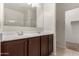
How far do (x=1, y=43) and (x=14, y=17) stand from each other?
863 millimetres

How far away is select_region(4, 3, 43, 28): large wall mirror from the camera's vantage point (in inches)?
70.6

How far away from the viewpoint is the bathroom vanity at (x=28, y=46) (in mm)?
1180

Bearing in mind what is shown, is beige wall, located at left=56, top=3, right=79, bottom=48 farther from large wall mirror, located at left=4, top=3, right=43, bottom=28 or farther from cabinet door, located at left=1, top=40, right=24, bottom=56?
cabinet door, located at left=1, top=40, right=24, bottom=56

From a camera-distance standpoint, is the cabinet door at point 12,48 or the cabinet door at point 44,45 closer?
the cabinet door at point 12,48

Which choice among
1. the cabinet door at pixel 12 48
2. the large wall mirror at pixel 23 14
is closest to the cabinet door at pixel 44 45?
the large wall mirror at pixel 23 14

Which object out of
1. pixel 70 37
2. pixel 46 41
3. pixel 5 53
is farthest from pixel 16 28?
pixel 70 37

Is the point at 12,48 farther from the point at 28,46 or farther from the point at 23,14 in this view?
the point at 23,14

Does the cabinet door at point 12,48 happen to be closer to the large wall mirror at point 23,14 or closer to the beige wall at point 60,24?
the large wall mirror at point 23,14

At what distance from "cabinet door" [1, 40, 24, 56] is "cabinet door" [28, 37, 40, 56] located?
0.22m

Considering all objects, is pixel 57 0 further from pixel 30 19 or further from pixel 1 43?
pixel 30 19

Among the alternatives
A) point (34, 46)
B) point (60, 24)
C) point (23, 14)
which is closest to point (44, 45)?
point (34, 46)

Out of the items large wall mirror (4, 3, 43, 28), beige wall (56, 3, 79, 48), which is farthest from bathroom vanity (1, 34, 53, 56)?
large wall mirror (4, 3, 43, 28)

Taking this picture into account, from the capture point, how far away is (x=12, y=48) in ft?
4.08

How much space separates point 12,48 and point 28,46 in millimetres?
355
